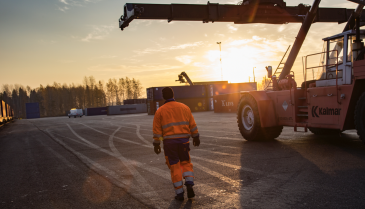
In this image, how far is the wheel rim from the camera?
9595 mm

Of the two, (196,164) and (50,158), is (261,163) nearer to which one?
(196,164)

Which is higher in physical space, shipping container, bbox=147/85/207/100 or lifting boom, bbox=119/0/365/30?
lifting boom, bbox=119/0/365/30

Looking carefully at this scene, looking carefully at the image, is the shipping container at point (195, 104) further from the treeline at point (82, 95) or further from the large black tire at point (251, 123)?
the treeline at point (82, 95)

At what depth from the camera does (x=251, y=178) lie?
5.23 m

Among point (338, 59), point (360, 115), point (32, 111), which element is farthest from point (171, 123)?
point (32, 111)

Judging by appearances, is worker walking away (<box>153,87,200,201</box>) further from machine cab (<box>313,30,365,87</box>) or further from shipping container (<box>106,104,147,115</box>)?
shipping container (<box>106,104,147,115</box>)

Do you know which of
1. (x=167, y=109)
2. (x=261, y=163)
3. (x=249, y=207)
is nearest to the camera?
(x=249, y=207)

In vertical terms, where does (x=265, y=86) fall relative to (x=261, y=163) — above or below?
above

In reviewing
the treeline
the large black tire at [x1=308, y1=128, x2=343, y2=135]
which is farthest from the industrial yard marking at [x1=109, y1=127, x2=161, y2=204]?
the treeline

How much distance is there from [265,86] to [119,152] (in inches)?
233

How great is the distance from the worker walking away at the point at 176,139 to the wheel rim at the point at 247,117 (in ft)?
18.1

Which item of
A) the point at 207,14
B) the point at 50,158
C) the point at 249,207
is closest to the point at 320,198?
the point at 249,207

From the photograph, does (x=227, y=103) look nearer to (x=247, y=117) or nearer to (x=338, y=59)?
(x=247, y=117)

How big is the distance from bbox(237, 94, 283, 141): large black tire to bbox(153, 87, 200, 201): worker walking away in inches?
204
